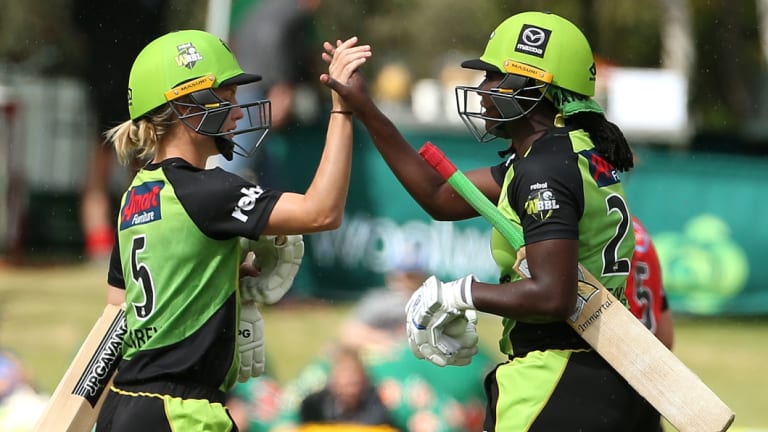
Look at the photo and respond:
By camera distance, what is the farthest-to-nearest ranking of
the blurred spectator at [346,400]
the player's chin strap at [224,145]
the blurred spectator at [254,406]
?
the blurred spectator at [254,406] → the blurred spectator at [346,400] → the player's chin strap at [224,145]

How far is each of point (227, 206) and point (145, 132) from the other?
456 mm

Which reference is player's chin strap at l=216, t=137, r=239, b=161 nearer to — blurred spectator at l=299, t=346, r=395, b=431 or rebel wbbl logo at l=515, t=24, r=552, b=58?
rebel wbbl logo at l=515, t=24, r=552, b=58

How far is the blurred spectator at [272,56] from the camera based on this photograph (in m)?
10.4

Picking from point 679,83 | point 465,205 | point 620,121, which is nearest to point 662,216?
point 620,121

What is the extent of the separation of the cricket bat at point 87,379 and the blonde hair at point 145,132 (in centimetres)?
52

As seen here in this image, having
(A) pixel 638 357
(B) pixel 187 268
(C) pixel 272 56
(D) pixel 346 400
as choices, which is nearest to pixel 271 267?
(B) pixel 187 268

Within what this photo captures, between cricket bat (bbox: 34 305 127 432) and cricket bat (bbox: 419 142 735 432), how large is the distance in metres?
1.31

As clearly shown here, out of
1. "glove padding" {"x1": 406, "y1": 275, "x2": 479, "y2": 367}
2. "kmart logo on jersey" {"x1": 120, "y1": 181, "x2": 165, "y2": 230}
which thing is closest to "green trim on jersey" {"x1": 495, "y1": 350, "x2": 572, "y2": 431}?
"glove padding" {"x1": 406, "y1": 275, "x2": 479, "y2": 367}

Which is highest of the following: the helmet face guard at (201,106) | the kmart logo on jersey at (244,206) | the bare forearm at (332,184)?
the helmet face guard at (201,106)

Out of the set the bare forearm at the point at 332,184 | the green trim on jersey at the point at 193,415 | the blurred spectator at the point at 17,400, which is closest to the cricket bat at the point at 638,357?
the bare forearm at the point at 332,184

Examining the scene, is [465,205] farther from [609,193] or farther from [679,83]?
[679,83]

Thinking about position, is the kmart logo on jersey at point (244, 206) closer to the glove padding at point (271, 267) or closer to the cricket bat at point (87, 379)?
the glove padding at point (271, 267)

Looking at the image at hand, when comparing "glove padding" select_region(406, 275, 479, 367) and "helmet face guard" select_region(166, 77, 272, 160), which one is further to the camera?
"helmet face guard" select_region(166, 77, 272, 160)

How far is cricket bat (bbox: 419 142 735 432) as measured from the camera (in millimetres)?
3916
